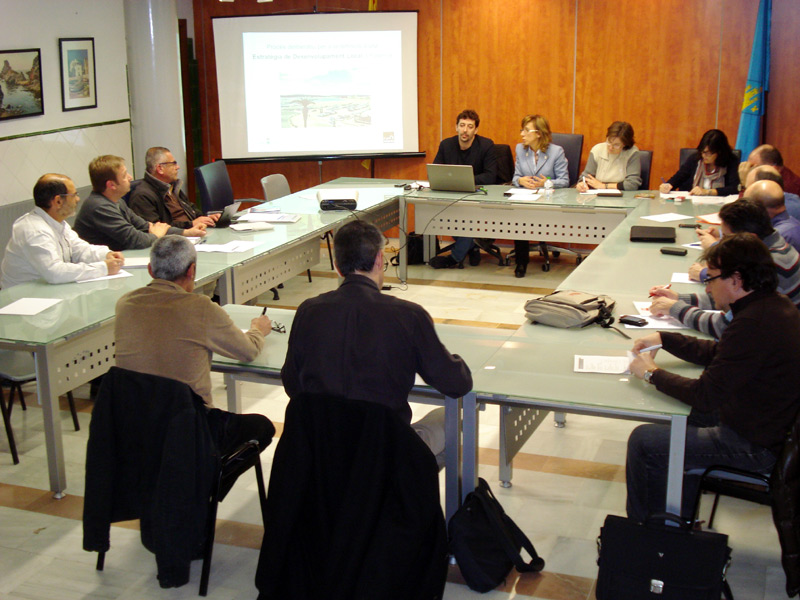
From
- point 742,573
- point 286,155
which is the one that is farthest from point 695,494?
point 286,155

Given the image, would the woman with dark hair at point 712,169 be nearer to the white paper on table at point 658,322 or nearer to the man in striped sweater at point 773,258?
the man in striped sweater at point 773,258

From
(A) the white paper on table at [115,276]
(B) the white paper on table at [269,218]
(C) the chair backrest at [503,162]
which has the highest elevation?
(C) the chair backrest at [503,162]

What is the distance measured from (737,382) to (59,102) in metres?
6.22

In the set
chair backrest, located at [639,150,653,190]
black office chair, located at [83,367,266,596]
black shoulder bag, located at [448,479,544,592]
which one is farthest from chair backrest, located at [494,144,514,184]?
black office chair, located at [83,367,266,596]

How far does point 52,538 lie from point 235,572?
79 cm

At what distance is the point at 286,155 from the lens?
8.34 meters

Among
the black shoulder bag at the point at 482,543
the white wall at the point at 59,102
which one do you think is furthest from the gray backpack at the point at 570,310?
the white wall at the point at 59,102

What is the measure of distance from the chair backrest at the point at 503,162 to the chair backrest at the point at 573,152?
A: 0.43 metres

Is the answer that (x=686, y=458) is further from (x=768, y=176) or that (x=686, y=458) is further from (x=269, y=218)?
(x=269, y=218)

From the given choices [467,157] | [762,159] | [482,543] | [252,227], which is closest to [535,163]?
[467,157]

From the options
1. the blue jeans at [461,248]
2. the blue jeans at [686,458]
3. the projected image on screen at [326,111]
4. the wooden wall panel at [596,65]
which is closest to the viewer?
the blue jeans at [686,458]

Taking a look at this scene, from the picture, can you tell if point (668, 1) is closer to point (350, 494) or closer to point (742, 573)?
point (742, 573)

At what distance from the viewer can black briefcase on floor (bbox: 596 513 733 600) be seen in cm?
245

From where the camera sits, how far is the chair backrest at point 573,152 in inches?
281
